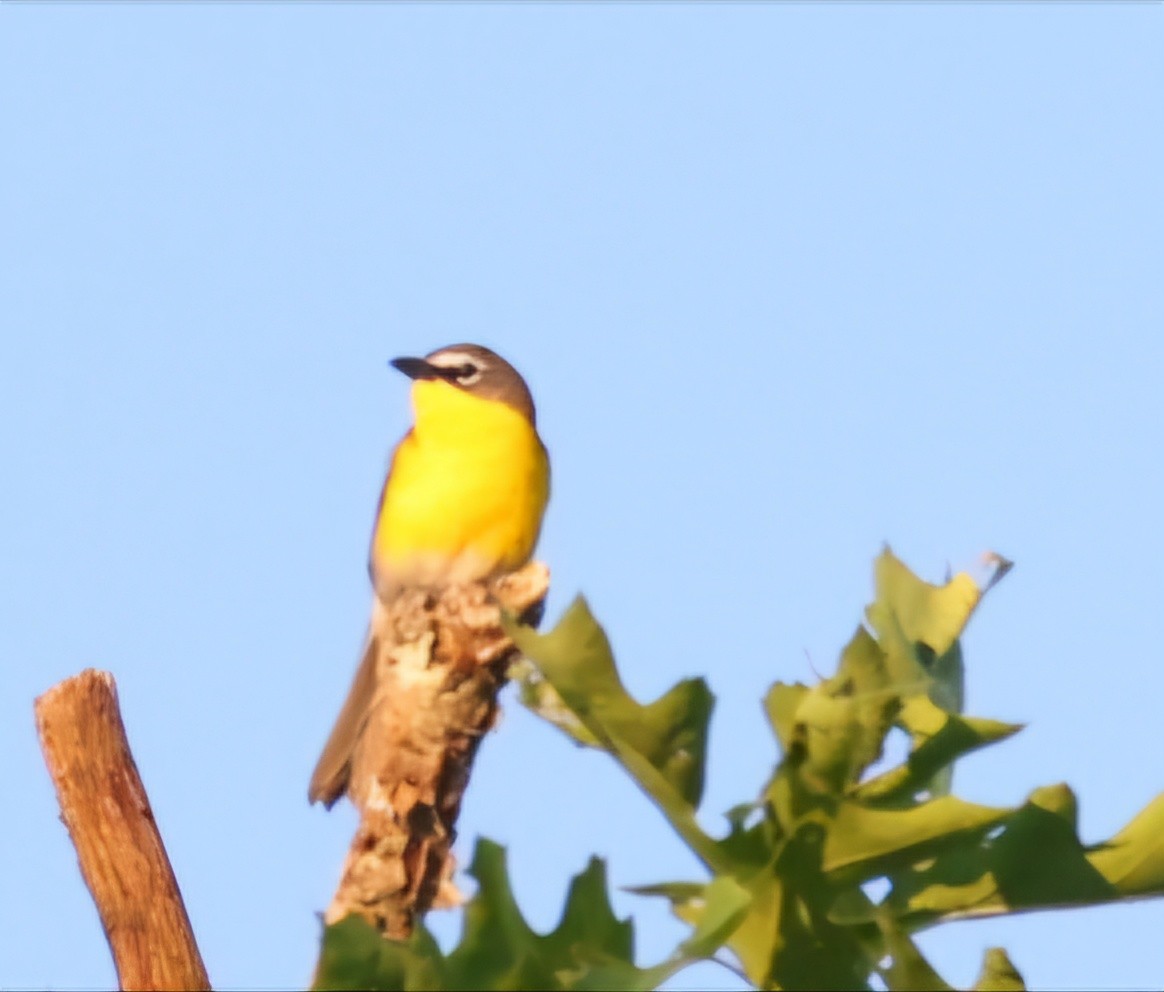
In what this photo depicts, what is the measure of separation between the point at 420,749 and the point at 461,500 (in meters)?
2.42

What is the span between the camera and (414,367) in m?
7.67

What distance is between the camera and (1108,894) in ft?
10.3

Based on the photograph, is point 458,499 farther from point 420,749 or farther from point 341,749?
point 420,749

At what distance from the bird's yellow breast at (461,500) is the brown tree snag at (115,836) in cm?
187

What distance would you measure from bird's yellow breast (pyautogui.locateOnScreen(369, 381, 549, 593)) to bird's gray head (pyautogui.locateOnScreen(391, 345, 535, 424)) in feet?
0.60

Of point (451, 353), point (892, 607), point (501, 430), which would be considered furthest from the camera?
point (451, 353)

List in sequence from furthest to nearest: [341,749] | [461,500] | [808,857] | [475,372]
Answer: [475,372], [461,500], [341,749], [808,857]

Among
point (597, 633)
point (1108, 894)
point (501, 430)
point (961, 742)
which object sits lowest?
point (1108, 894)

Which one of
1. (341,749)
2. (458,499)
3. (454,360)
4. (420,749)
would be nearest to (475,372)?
(454,360)

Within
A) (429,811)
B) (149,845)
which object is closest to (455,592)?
(429,811)

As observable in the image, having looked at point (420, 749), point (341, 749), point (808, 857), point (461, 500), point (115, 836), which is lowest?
point (808, 857)

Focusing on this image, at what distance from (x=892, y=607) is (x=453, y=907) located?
4.93 ft

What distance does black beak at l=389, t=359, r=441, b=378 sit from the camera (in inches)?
301

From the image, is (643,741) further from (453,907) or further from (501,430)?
(501,430)
